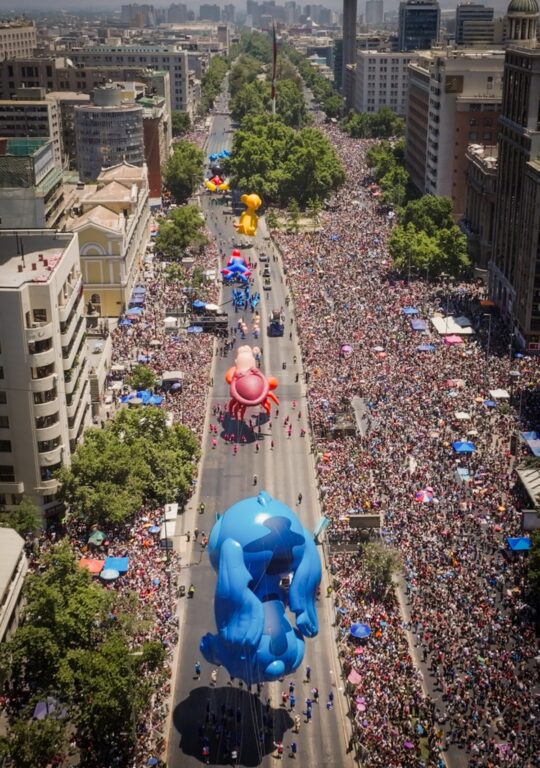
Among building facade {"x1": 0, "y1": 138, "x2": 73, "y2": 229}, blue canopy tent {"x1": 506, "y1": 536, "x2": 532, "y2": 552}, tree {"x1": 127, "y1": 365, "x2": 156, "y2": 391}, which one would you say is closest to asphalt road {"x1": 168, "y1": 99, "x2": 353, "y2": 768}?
tree {"x1": 127, "y1": 365, "x2": 156, "y2": 391}

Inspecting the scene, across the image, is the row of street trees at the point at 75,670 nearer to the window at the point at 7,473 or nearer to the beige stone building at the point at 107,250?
the window at the point at 7,473

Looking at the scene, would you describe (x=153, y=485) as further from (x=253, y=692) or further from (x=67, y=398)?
(x=253, y=692)

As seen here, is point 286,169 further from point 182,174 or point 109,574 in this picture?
point 109,574

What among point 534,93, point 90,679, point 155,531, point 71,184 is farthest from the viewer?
point 71,184

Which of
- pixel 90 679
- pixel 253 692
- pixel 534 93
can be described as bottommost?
pixel 253 692

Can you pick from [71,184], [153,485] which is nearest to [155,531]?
[153,485]

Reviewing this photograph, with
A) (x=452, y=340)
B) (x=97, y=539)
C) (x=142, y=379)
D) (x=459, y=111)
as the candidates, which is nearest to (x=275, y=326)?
(x=452, y=340)
